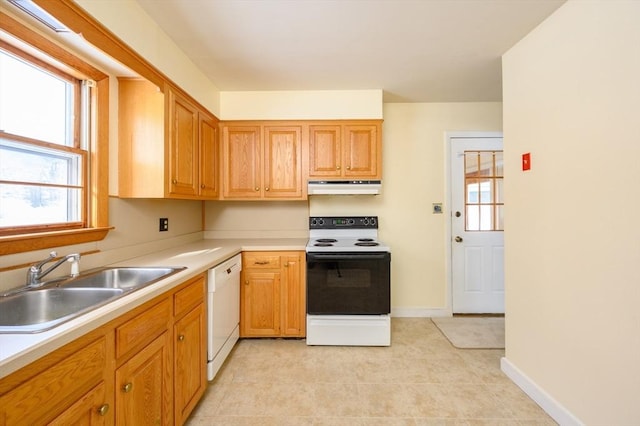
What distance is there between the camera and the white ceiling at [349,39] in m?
1.60

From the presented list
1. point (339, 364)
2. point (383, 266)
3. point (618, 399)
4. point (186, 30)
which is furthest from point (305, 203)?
point (618, 399)

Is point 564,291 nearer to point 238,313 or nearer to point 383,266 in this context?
point 383,266

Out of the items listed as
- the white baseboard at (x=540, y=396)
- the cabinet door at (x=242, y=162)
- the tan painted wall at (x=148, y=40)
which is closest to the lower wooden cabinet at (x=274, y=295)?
the cabinet door at (x=242, y=162)

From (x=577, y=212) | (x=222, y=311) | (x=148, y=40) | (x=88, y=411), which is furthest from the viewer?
(x=222, y=311)

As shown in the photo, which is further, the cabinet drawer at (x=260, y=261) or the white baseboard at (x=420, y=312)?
the white baseboard at (x=420, y=312)

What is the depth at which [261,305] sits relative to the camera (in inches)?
96.9

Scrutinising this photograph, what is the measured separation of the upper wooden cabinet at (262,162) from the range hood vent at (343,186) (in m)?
0.12

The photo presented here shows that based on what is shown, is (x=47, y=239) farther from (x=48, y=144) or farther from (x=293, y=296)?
(x=293, y=296)

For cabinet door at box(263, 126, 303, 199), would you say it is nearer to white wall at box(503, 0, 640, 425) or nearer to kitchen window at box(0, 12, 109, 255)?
kitchen window at box(0, 12, 109, 255)

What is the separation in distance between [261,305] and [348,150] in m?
1.67

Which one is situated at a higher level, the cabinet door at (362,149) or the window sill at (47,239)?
the cabinet door at (362,149)

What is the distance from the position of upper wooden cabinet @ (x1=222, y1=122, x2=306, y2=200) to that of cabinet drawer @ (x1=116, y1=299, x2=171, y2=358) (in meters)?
1.54

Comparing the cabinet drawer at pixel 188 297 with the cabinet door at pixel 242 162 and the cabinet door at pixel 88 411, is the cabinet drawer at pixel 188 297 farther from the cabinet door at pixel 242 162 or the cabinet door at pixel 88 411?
the cabinet door at pixel 242 162

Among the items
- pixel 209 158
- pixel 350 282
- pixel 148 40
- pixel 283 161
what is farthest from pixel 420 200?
pixel 148 40
